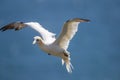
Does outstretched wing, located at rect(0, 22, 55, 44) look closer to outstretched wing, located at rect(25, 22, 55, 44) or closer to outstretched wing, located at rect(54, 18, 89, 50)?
outstretched wing, located at rect(25, 22, 55, 44)

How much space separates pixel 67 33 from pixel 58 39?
40 centimetres

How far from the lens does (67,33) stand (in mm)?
17125

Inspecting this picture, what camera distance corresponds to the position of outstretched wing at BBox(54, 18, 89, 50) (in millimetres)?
16531

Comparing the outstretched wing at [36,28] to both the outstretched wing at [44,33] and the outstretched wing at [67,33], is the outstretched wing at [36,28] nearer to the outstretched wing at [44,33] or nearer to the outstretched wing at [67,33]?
the outstretched wing at [44,33]

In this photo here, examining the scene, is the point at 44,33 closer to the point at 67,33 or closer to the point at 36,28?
the point at 36,28

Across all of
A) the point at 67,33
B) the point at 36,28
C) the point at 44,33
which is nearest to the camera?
the point at 67,33

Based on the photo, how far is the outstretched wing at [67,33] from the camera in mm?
16531

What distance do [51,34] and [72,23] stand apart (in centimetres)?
164

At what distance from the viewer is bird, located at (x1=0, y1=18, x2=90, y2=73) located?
54.2 feet

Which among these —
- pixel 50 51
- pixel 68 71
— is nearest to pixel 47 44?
pixel 50 51

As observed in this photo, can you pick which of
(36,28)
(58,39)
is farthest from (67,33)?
(36,28)

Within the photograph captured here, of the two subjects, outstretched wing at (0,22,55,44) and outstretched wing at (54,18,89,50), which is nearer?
outstretched wing at (54,18,89,50)

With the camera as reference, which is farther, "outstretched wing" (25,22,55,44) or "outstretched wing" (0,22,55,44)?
"outstretched wing" (0,22,55,44)

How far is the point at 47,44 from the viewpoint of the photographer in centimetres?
1667
